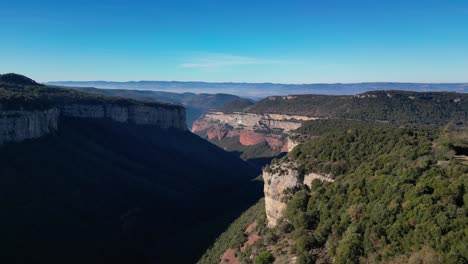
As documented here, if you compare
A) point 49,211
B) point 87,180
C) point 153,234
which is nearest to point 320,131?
point 153,234

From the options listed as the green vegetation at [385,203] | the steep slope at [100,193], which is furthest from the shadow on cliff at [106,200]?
the green vegetation at [385,203]

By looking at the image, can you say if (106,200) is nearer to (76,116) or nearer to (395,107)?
(76,116)

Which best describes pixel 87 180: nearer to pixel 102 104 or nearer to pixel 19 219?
pixel 19 219

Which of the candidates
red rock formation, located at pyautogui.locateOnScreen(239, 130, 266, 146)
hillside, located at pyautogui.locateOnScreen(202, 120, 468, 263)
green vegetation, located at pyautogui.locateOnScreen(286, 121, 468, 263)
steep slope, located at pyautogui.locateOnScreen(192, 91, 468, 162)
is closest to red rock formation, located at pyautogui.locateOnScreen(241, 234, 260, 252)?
hillside, located at pyautogui.locateOnScreen(202, 120, 468, 263)

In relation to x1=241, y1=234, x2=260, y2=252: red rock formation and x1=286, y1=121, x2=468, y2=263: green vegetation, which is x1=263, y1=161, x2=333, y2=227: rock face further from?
x1=241, y1=234, x2=260, y2=252: red rock formation

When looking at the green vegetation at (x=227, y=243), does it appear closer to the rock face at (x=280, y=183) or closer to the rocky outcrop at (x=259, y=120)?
the rock face at (x=280, y=183)

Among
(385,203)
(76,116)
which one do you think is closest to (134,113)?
(76,116)

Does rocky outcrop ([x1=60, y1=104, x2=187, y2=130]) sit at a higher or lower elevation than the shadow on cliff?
higher
